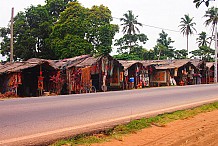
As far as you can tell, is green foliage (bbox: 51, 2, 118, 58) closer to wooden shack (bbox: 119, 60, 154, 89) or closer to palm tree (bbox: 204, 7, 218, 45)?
wooden shack (bbox: 119, 60, 154, 89)

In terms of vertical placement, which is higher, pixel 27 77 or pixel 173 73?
pixel 173 73

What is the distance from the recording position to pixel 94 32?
122 ft

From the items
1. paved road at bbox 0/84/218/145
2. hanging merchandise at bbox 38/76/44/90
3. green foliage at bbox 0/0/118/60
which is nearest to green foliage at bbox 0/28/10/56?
green foliage at bbox 0/0/118/60

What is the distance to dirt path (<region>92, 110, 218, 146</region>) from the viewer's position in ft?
19.9

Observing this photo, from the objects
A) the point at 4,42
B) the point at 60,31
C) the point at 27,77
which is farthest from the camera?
the point at 4,42

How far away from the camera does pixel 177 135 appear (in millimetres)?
6727

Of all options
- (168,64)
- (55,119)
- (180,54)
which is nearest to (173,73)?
(168,64)

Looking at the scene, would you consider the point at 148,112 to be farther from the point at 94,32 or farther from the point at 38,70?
the point at 94,32

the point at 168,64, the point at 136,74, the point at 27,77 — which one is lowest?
the point at 27,77

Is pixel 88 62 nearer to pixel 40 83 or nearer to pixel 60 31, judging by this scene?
pixel 40 83

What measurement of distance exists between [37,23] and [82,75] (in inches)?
745

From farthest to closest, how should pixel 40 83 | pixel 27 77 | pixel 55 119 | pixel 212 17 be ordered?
pixel 212 17, pixel 27 77, pixel 40 83, pixel 55 119

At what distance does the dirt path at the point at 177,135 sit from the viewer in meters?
6.07

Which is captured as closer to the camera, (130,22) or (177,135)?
(177,135)
